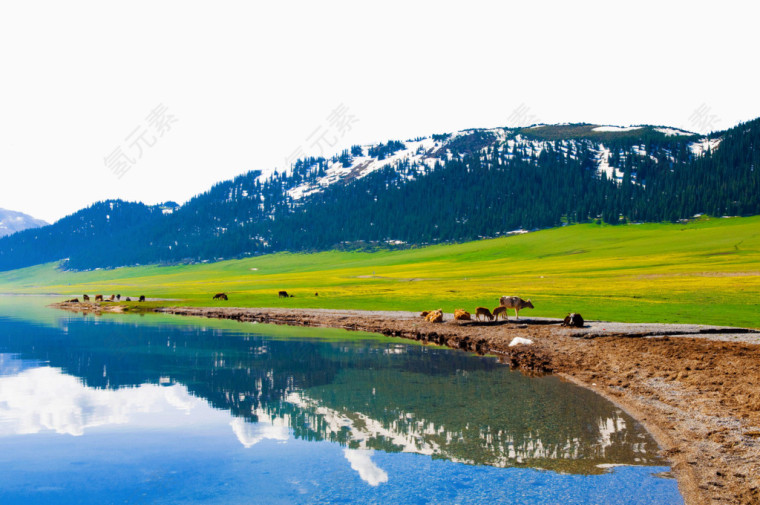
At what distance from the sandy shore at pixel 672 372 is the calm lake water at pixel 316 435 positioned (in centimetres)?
101

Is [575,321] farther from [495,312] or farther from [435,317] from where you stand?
[435,317]

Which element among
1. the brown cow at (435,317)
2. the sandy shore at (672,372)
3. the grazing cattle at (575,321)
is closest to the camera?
the sandy shore at (672,372)

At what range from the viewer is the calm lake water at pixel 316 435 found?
1316 cm

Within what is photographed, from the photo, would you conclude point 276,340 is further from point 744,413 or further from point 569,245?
point 569,245

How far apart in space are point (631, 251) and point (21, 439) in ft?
481

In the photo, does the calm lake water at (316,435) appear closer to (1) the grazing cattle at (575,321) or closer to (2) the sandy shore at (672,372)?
(2) the sandy shore at (672,372)

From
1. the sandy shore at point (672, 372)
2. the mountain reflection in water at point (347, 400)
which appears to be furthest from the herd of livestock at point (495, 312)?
the mountain reflection in water at point (347, 400)

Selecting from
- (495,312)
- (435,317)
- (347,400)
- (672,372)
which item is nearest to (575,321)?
(495,312)

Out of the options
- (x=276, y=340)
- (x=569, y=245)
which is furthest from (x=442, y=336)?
(x=569, y=245)

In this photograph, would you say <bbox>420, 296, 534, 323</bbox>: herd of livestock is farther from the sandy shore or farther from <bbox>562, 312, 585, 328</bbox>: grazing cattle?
<bbox>562, 312, 585, 328</bbox>: grazing cattle

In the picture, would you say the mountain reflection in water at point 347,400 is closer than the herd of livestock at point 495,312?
Yes

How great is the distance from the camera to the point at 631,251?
142m

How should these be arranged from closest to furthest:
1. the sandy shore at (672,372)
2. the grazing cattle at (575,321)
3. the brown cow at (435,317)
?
1. the sandy shore at (672,372)
2. the grazing cattle at (575,321)
3. the brown cow at (435,317)

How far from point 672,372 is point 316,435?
1631cm
